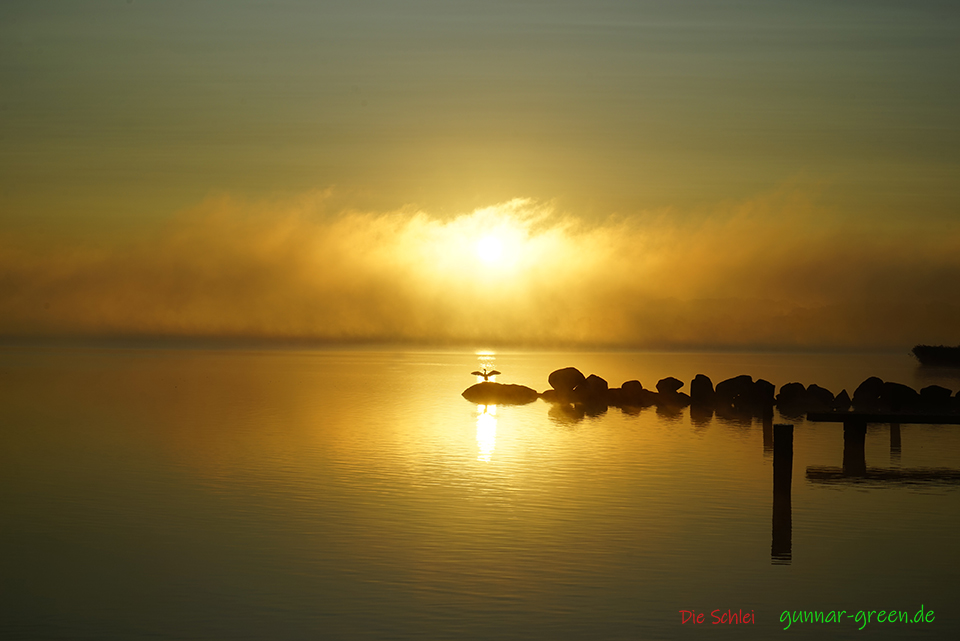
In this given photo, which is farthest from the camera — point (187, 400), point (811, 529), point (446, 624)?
point (187, 400)

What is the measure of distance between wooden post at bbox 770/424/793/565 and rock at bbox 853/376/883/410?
43381mm

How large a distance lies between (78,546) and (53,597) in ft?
15.4

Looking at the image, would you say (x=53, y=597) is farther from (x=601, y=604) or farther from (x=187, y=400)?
(x=187, y=400)

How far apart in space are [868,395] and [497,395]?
27.7 metres

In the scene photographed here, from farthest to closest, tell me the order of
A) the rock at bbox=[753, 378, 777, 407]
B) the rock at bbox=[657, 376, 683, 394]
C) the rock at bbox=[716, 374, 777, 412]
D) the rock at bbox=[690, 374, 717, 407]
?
the rock at bbox=[657, 376, 683, 394] < the rock at bbox=[690, 374, 717, 407] < the rock at bbox=[753, 378, 777, 407] < the rock at bbox=[716, 374, 777, 412]

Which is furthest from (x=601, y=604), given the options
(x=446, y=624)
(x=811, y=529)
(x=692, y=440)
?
(x=692, y=440)

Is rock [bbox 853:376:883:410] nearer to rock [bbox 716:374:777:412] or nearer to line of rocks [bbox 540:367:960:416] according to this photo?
line of rocks [bbox 540:367:960:416]

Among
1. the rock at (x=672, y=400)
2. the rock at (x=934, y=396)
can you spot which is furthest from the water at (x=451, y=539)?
the rock at (x=672, y=400)

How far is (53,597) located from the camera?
1769 cm

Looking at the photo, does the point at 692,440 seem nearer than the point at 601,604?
No

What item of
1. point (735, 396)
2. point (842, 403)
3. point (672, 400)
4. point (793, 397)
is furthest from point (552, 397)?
point (842, 403)

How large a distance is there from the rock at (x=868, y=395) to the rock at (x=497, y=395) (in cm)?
2467

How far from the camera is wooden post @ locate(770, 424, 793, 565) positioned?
2225 cm

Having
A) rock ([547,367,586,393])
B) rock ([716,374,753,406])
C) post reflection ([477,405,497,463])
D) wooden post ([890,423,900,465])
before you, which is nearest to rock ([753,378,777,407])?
rock ([716,374,753,406])
